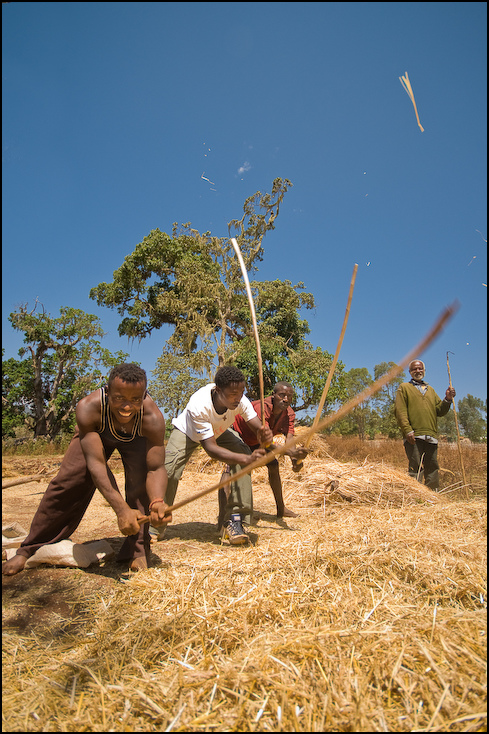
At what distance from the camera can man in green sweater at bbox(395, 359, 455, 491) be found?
17.2 ft

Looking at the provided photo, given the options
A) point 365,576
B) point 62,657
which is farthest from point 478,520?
point 62,657

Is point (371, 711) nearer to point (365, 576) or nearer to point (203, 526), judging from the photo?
point (365, 576)

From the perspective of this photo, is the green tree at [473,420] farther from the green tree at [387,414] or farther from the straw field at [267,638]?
the straw field at [267,638]

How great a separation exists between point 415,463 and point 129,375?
433 centimetres

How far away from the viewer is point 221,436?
3861 millimetres

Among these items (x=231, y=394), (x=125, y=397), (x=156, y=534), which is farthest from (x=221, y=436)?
(x=125, y=397)

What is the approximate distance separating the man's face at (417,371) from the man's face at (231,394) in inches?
124

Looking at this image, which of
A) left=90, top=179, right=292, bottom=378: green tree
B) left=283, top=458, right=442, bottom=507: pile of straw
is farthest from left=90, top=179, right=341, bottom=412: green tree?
left=283, top=458, right=442, bottom=507: pile of straw

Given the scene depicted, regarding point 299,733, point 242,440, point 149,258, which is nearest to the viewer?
point 299,733

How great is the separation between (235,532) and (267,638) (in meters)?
1.73

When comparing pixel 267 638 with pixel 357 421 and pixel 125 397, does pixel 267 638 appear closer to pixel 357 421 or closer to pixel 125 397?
pixel 125 397

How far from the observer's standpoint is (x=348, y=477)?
525 centimetres

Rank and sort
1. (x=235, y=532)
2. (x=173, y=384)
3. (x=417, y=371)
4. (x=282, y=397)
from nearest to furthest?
(x=235, y=532)
(x=282, y=397)
(x=417, y=371)
(x=173, y=384)

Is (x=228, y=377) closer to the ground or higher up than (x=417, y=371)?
closer to the ground
